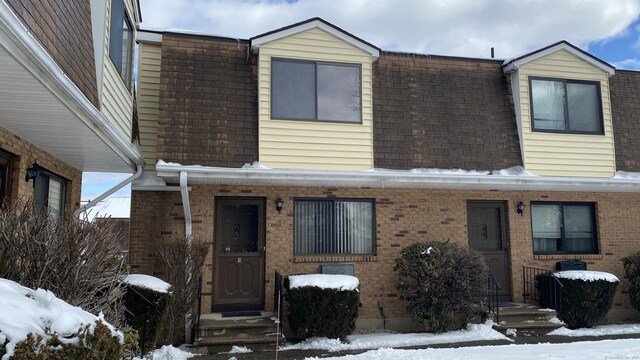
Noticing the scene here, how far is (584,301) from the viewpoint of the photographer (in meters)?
9.35

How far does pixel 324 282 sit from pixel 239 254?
1.95 m

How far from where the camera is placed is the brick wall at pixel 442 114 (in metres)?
9.60

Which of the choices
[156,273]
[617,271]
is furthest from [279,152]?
[617,271]

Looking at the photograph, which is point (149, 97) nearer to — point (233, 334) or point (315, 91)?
point (315, 91)

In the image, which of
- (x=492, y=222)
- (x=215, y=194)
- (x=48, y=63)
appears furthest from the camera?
(x=492, y=222)

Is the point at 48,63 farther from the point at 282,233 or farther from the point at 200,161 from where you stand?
the point at 282,233

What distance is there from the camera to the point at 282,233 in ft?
30.8

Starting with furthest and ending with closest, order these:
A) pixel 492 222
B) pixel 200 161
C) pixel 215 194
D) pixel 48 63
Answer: pixel 492 222, pixel 215 194, pixel 200 161, pixel 48 63

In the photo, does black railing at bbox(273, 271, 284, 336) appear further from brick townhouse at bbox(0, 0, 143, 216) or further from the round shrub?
the round shrub

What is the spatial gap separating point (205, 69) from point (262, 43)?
1147 mm

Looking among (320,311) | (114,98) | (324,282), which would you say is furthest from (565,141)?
(114,98)

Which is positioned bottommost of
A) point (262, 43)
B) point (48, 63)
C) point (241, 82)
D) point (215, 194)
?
point (215, 194)

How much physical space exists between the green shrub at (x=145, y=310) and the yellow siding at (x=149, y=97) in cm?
292

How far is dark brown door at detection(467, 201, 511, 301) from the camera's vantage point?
10375mm
